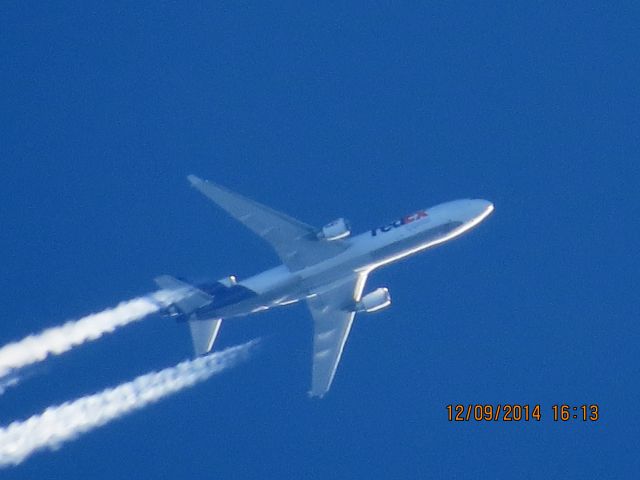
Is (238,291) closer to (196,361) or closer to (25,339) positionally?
(196,361)

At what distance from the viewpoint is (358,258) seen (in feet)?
255

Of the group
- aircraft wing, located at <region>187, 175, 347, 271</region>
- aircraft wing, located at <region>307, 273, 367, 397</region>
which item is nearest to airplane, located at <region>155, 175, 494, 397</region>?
aircraft wing, located at <region>187, 175, 347, 271</region>

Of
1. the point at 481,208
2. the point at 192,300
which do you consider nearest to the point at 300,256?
the point at 192,300

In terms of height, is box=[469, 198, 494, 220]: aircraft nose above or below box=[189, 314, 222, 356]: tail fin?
above

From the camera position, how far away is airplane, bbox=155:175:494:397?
76.8 meters

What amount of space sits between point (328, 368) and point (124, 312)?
14865mm

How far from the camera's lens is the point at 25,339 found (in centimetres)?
8112

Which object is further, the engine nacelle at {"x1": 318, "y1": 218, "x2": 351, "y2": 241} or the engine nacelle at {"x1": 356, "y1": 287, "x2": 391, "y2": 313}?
the engine nacelle at {"x1": 356, "y1": 287, "x2": 391, "y2": 313}

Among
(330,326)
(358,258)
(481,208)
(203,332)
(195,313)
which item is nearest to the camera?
(358,258)

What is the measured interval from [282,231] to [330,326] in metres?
9.01

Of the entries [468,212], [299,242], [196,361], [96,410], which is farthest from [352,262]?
[96,410]

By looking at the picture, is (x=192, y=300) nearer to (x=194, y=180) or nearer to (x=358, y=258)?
(x=194, y=180)

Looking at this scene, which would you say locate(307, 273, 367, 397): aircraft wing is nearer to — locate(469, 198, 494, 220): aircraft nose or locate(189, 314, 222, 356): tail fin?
locate(189, 314, 222, 356): tail fin

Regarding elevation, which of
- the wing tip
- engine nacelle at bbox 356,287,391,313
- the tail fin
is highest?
the wing tip
